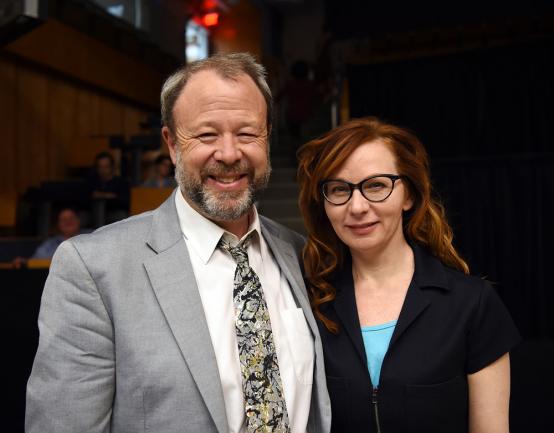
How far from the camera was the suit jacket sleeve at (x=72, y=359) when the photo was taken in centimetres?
112

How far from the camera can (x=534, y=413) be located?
2.39 m

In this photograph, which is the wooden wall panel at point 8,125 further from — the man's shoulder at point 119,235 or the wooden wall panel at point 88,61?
the man's shoulder at point 119,235

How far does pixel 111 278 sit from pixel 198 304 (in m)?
0.19

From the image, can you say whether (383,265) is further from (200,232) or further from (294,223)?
(294,223)

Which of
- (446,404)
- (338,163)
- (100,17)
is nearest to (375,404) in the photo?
(446,404)

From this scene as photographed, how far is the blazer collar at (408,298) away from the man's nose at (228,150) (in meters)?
0.48

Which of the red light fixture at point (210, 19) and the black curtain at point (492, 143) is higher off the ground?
the red light fixture at point (210, 19)

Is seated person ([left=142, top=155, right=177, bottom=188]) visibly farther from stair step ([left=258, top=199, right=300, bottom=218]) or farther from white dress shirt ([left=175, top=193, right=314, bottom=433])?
white dress shirt ([left=175, top=193, right=314, bottom=433])

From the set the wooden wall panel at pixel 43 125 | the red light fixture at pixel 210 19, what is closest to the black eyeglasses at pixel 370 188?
the wooden wall panel at pixel 43 125

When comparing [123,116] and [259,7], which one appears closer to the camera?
[123,116]

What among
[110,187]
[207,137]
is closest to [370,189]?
[207,137]

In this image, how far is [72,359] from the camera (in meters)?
1.12

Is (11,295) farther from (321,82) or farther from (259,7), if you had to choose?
(259,7)

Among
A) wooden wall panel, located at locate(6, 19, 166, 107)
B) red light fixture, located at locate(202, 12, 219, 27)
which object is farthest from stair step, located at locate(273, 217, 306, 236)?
red light fixture, located at locate(202, 12, 219, 27)
